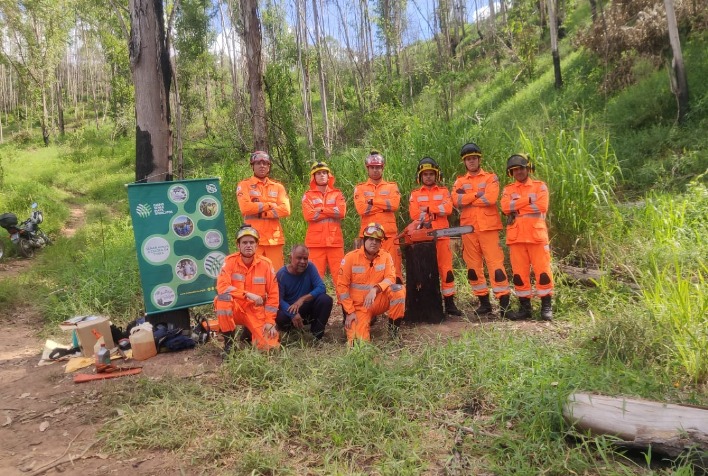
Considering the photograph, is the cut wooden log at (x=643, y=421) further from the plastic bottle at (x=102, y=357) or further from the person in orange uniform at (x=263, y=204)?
the plastic bottle at (x=102, y=357)

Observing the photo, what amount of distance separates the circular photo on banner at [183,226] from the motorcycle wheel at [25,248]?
6457 mm

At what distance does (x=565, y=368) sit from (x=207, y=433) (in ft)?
7.79

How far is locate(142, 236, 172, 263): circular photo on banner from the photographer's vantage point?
187 inches

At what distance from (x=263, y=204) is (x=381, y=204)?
4.21ft

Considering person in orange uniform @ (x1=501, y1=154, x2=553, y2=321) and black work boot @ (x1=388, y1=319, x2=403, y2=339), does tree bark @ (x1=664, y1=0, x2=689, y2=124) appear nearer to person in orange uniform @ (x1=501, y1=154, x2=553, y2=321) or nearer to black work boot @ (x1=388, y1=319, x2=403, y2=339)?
person in orange uniform @ (x1=501, y1=154, x2=553, y2=321)

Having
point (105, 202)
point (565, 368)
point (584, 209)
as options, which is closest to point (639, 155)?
point (584, 209)

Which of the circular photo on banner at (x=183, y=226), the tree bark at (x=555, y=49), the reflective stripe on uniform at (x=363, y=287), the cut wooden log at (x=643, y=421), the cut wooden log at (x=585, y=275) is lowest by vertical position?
the cut wooden log at (x=643, y=421)

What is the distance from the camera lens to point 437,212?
524cm

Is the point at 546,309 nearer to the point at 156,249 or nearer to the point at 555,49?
the point at 156,249

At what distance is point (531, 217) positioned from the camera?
4.71 meters

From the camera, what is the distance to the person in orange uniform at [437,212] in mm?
5195

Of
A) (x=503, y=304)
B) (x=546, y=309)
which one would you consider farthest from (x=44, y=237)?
(x=546, y=309)

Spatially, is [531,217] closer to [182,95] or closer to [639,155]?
[639,155]

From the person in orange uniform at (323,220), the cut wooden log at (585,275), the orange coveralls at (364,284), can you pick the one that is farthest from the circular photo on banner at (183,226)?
the cut wooden log at (585,275)
